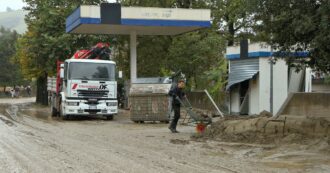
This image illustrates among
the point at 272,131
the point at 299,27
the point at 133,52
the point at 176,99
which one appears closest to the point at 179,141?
the point at 272,131

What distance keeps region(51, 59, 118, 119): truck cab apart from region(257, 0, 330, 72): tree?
35.6ft

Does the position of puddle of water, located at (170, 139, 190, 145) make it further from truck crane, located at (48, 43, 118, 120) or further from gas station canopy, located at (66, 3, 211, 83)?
gas station canopy, located at (66, 3, 211, 83)

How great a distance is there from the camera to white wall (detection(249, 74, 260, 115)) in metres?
26.1

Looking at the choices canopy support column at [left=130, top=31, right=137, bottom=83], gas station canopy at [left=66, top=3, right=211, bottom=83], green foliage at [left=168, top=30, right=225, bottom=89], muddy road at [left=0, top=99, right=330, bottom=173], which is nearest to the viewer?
muddy road at [left=0, top=99, right=330, bottom=173]

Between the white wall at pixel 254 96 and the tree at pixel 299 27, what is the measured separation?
38.9 feet

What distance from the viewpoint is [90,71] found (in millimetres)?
23641

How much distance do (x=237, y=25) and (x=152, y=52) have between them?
8751 mm

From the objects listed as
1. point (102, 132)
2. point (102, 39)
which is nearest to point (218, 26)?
point (102, 39)

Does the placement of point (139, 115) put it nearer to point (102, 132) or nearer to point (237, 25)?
point (102, 132)

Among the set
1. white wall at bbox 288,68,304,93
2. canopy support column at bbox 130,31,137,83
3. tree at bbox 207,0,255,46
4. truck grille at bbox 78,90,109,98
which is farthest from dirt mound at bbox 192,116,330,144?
tree at bbox 207,0,255,46

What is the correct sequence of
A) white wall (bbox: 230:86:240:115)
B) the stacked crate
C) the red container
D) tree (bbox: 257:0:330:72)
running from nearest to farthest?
1. tree (bbox: 257:0:330:72)
2. the red container
3. the stacked crate
4. white wall (bbox: 230:86:240:115)

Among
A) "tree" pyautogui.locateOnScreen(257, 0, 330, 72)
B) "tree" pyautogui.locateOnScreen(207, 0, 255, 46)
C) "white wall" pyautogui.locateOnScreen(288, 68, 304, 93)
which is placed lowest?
"white wall" pyautogui.locateOnScreen(288, 68, 304, 93)

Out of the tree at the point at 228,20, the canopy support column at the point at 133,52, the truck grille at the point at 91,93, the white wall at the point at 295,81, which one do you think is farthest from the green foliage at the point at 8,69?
the white wall at the point at 295,81

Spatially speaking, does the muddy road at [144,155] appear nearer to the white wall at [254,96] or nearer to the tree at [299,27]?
the tree at [299,27]
